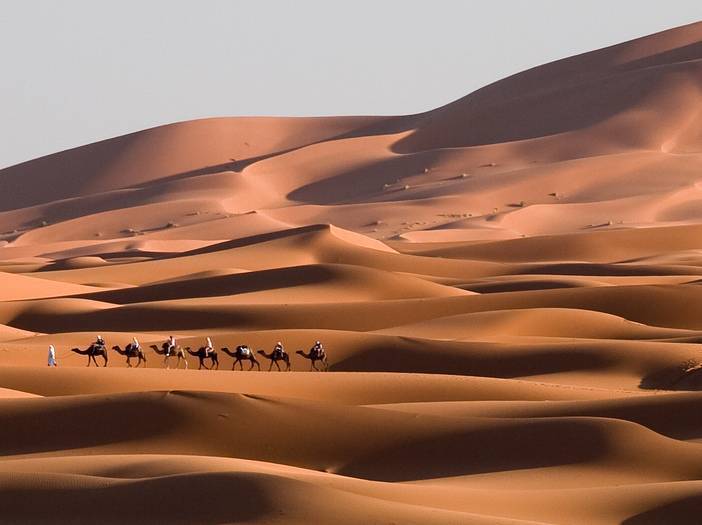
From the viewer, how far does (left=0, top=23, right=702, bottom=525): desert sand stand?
11.8 meters

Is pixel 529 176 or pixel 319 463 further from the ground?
pixel 529 176

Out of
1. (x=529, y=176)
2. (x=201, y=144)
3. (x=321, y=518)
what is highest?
(x=201, y=144)

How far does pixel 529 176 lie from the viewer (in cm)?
7544

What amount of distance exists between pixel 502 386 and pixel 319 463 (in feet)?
15.2

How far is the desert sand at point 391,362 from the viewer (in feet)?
38.6

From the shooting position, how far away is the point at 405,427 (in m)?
15.5

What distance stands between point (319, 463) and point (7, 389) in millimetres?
5205

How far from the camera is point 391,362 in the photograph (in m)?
23.9

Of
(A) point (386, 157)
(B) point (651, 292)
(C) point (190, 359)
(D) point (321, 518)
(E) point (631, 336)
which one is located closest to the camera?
(D) point (321, 518)

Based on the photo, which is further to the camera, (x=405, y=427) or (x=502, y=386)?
(x=502, y=386)

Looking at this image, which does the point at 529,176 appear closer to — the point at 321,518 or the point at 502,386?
the point at 502,386

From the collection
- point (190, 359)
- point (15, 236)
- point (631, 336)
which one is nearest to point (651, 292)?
point (631, 336)

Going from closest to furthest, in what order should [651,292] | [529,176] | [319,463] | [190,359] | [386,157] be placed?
[319,463]
[190,359]
[651,292]
[529,176]
[386,157]

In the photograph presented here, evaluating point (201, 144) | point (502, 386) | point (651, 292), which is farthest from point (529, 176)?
point (502, 386)
